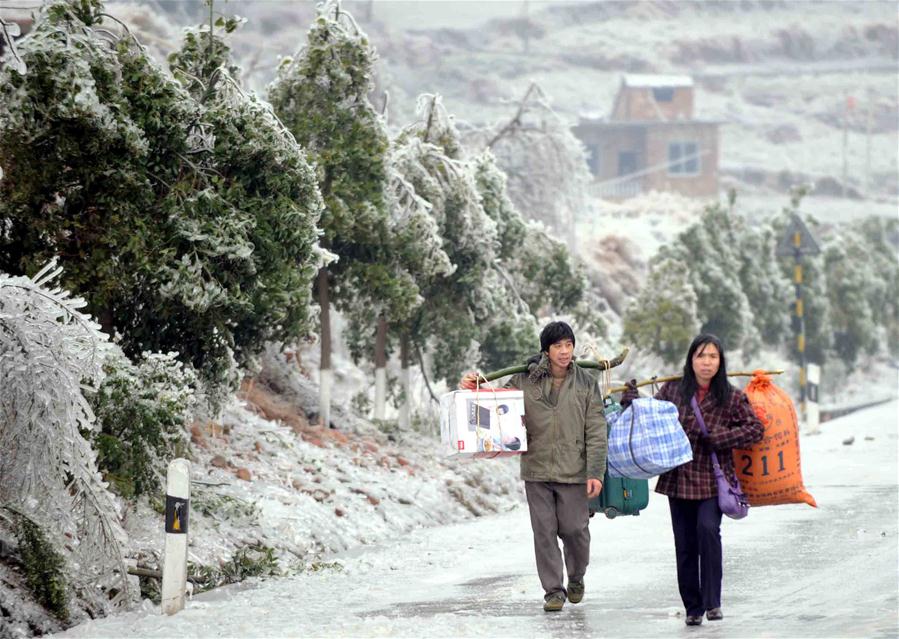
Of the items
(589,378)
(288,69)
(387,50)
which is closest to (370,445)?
(288,69)

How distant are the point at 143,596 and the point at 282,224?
13.7ft

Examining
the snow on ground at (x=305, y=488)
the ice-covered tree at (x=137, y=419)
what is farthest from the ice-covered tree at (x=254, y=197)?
the snow on ground at (x=305, y=488)

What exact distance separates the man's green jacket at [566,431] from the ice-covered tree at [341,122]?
9.44 meters

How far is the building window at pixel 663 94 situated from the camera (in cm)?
12181

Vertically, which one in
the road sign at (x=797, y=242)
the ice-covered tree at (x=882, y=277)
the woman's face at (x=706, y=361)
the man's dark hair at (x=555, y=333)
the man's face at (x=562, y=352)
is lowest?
the woman's face at (x=706, y=361)

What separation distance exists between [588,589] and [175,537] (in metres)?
2.93

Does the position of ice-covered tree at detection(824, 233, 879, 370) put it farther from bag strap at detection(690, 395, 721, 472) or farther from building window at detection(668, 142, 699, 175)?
bag strap at detection(690, 395, 721, 472)

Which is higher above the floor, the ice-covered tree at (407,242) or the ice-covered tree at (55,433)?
the ice-covered tree at (407,242)

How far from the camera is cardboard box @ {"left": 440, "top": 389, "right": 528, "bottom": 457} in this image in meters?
10.7

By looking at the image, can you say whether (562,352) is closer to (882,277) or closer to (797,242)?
(797,242)

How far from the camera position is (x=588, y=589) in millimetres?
11930

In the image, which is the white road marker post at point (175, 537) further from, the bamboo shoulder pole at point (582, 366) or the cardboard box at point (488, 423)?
the bamboo shoulder pole at point (582, 366)

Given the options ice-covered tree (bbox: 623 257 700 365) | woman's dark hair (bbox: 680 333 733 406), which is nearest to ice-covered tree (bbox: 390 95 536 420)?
woman's dark hair (bbox: 680 333 733 406)

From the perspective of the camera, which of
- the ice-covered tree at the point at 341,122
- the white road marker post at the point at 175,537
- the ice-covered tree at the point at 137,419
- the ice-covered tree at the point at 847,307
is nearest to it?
the white road marker post at the point at 175,537
